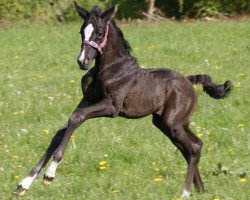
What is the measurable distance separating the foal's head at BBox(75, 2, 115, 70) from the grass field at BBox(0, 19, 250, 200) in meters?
1.36

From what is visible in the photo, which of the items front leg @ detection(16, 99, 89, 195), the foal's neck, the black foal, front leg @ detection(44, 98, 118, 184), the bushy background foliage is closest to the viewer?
front leg @ detection(44, 98, 118, 184)

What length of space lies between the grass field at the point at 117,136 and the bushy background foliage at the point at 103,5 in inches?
289

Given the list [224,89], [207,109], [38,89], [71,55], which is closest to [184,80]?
[224,89]

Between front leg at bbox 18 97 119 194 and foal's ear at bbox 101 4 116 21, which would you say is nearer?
front leg at bbox 18 97 119 194

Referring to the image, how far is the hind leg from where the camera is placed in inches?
296

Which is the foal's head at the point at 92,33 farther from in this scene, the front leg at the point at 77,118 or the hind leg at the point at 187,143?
the hind leg at the point at 187,143

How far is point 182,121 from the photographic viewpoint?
24.9 ft

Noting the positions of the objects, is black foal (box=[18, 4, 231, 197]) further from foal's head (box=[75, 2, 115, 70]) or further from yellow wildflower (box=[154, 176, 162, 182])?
Result: yellow wildflower (box=[154, 176, 162, 182])

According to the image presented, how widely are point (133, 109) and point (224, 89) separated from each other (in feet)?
4.31

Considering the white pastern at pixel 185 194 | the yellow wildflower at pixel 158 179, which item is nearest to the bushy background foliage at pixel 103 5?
the yellow wildflower at pixel 158 179

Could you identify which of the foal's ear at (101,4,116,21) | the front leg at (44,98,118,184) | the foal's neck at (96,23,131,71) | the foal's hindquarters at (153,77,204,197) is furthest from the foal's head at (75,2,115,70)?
the foal's hindquarters at (153,77,204,197)

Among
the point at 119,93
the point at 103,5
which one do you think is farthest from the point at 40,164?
the point at 103,5

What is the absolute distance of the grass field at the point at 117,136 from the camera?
25.0 ft

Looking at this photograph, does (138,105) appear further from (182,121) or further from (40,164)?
(40,164)
